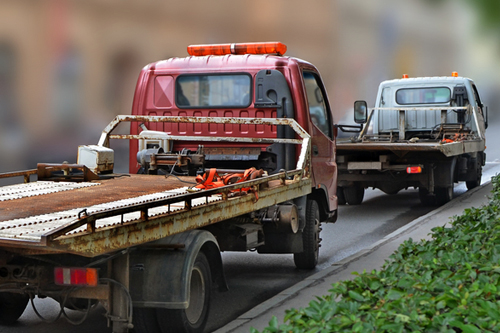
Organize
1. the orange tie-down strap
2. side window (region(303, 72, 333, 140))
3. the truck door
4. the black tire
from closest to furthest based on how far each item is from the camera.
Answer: the black tire
the orange tie-down strap
the truck door
side window (region(303, 72, 333, 140))

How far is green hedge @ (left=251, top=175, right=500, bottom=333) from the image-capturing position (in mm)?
3018

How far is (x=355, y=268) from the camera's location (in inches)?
298

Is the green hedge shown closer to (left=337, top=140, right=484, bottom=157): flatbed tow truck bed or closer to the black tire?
the black tire

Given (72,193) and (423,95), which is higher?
(423,95)

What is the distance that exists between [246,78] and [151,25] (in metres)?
9.45

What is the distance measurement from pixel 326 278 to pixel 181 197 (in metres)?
2.62

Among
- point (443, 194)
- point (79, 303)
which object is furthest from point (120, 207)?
point (443, 194)

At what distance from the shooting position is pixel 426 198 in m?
14.3

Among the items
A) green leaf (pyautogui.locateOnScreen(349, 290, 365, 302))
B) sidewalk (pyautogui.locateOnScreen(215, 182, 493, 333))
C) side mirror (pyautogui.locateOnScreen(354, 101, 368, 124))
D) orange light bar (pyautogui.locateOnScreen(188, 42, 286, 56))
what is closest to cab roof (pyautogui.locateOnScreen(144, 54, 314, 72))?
orange light bar (pyautogui.locateOnScreen(188, 42, 286, 56))

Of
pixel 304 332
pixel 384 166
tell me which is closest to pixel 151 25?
pixel 384 166

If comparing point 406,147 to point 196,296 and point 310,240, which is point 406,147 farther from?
point 196,296

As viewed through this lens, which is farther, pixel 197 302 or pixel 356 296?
pixel 197 302

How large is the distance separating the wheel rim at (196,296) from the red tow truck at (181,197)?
0.03 feet

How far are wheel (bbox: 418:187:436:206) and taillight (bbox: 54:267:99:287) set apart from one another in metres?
10.5
